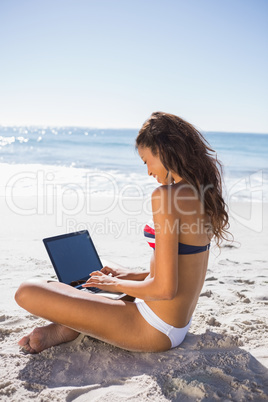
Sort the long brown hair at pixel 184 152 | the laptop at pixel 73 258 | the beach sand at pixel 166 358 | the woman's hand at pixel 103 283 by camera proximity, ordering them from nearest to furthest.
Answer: the beach sand at pixel 166 358 < the long brown hair at pixel 184 152 < the woman's hand at pixel 103 283 < the laptop at pixel 73 258

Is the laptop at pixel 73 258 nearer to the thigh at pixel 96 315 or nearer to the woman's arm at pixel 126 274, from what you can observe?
the woman's arm at pixel 126 274

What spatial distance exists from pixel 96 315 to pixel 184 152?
3.47 feet

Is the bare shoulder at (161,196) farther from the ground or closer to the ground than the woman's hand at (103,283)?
farther from the ground

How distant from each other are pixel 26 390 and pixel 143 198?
6.73 metres

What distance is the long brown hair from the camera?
7.27 feet

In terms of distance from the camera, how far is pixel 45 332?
2488 mm

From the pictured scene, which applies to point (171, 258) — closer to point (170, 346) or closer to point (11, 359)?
point (170, 346)

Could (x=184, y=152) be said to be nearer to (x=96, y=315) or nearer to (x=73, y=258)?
(x=96, y=315)

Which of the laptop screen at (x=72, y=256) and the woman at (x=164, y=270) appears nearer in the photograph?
the woman at (x=164, y=270)

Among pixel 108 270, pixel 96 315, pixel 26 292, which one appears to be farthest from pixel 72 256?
pixel 96 315

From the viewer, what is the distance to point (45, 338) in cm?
248

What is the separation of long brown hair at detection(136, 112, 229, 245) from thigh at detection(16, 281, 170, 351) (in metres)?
0.71

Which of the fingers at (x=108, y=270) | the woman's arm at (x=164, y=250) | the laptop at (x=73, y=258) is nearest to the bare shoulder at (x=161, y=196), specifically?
the woman's arm at (x=164, y=250)

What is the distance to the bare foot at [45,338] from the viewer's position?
2445mm
